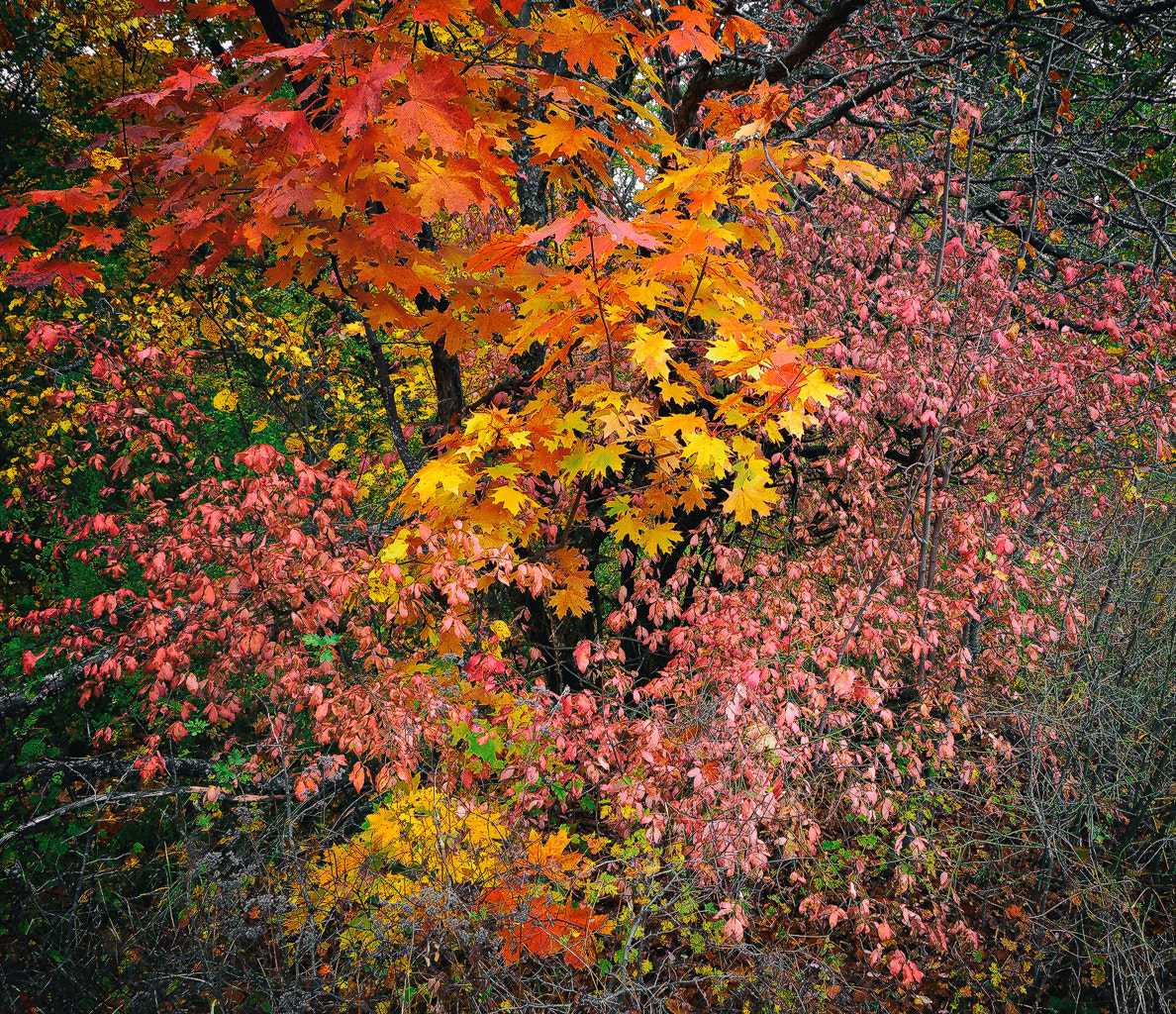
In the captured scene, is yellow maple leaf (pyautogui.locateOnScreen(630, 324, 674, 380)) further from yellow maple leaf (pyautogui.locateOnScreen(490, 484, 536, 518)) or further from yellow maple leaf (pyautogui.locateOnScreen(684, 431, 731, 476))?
yellow maple leaf (pyautogui.locateOnScreen(490, 484, 536, 518))

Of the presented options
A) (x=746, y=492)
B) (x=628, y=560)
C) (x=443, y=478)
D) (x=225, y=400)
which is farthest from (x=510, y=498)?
(x=225, y=400)

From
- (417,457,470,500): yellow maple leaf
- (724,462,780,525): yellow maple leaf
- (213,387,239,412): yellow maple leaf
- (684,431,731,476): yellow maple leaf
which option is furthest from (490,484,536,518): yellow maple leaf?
(213,387,239,412): yellow maple leaf

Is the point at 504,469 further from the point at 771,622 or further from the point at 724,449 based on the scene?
the point at 771,622

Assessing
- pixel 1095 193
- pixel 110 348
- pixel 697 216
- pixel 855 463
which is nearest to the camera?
pixel 697 216

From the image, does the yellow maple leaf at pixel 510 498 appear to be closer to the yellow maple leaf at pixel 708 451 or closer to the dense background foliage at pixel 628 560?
the dense background foliage at pixel 628 560

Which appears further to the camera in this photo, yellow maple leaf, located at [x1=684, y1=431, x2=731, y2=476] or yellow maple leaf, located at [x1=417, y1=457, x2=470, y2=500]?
yellow maple leaf, located at [x1=417, y1=457, x2=470, y2=500]

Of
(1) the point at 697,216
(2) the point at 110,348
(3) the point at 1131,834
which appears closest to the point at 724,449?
(1) the point at 697,216

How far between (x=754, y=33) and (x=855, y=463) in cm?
301

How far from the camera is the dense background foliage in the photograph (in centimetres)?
271

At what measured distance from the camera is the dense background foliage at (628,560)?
2.71m

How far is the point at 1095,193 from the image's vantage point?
6039 mm

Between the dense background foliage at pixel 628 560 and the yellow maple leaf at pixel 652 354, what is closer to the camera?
the yellow maple leaf at pixel 652 354

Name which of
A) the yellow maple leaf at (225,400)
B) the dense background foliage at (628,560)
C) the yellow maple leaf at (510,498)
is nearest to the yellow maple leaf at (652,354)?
the dense background foliage at (628,560)

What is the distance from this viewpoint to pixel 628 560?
191 inches
